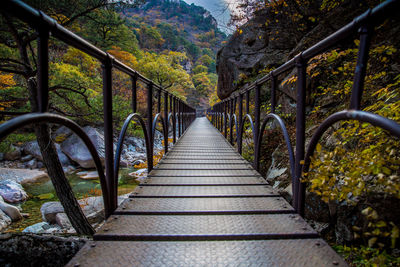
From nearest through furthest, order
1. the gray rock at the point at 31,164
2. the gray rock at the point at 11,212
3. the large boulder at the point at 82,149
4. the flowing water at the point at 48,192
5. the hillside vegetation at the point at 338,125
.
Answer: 1. the hillside vegetation at the point at 338,125
2. the gray rock at the point at 11,212
3. the flowing water at the point at 48,192
4. the large boulder at the point at 82,149
5. the gray rock at the point at 31,164

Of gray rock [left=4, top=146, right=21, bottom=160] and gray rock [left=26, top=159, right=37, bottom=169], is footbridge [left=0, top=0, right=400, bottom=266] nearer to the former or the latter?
gray rock [left=26, top=159, right=37, bottom=169]

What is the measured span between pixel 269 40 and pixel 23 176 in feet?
35.5

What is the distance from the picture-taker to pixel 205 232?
1262 millimetres

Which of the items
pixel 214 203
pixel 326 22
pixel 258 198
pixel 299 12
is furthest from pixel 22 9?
pixel 299 12

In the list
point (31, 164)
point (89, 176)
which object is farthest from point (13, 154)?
point (89, 176)

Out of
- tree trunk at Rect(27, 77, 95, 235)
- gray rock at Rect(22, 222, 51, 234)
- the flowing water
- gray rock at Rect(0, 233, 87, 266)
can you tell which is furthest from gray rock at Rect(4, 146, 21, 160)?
gray rock at Rect(0, 233, 87, 266)

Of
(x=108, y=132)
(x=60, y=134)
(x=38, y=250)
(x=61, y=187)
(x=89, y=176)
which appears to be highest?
(x=108, y=132)

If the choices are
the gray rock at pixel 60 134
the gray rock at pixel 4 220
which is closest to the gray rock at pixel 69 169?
the gray rock at pixel 60 134

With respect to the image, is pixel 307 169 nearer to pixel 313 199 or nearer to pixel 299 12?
pixel 313 199

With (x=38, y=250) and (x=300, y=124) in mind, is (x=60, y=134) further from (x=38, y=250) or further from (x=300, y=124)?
(x=300, y=124)

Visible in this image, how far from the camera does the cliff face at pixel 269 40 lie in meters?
4.19

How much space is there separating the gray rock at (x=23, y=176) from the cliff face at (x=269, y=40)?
9.00 m

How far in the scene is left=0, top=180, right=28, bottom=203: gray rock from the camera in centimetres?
672

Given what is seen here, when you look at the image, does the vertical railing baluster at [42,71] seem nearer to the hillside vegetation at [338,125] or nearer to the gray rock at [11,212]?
the hillside vegetation at [338,125]
